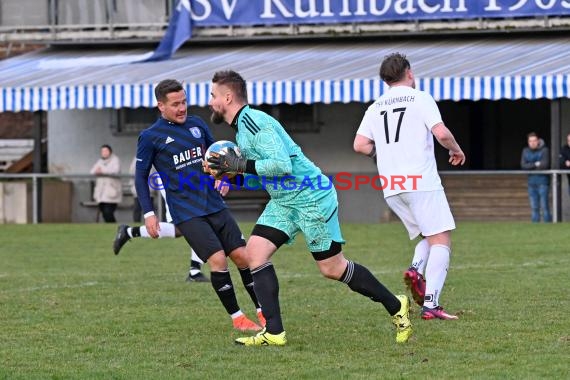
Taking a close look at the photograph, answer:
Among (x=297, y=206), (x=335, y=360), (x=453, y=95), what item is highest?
(x=453, y=95)

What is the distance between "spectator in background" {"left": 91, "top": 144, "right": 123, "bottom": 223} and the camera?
992 inches

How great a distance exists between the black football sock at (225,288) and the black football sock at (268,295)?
2.52ft

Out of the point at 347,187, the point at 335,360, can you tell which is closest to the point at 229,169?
the point at 335,360

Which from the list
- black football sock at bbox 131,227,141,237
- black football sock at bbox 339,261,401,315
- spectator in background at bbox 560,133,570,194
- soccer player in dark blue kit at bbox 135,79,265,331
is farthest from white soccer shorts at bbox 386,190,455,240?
spectator in background at bbox 560,133,570,194

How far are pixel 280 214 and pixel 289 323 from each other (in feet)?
4.93

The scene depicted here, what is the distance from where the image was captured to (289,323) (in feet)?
31.9

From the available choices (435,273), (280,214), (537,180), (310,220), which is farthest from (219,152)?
(537,180)

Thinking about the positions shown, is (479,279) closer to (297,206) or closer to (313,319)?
(313,319)

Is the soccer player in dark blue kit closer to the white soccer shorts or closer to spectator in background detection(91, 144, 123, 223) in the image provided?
the white soccer shorts

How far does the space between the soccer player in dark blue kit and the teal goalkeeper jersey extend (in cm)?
88

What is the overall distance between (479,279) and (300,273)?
2065 millimetres

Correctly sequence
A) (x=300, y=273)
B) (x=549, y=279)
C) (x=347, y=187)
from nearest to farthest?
(x=549, y=279) < (x=300, y=273) < (x=347, y=187)

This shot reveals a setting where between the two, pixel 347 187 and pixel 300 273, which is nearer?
pixel 300 273

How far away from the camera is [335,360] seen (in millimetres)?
7898
